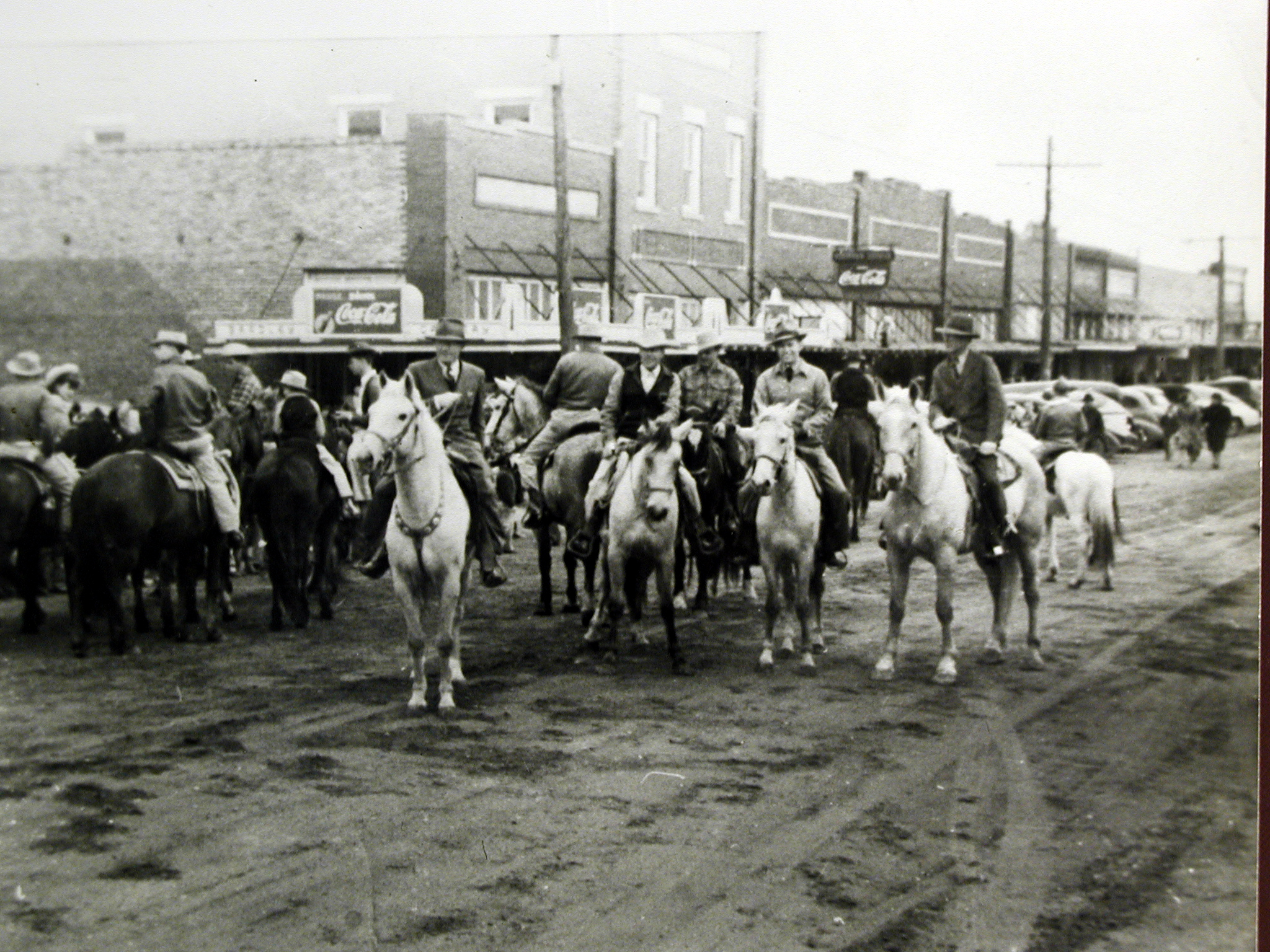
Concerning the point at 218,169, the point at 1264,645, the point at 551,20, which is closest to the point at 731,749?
the point at 1264,645

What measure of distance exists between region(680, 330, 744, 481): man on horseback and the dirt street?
7.28 ft

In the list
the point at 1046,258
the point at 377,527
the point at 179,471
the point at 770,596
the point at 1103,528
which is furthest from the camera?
the point at 179,471

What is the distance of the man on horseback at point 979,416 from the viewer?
21.9ft

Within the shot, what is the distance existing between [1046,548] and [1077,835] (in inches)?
107

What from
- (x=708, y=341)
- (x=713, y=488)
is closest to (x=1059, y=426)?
(x=708, y=341)

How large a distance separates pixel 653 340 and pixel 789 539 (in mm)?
1624

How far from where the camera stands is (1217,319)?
484cm

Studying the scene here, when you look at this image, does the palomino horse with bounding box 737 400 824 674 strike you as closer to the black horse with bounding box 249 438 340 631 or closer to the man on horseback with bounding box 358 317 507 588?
the man on horseback with bounding box 358 317 507 588

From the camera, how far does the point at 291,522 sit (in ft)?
28.0

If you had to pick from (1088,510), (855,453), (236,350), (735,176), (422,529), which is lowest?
(422,529)

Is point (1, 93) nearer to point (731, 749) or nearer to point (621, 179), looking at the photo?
point (621, 179)

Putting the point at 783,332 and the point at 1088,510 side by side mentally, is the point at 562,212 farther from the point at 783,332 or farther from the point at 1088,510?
the point at 1088,510

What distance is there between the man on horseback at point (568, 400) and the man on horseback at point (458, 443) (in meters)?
0.93

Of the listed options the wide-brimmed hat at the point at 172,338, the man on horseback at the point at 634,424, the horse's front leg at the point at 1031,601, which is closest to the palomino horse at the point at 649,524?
the man on horseback at the point at 634,424
